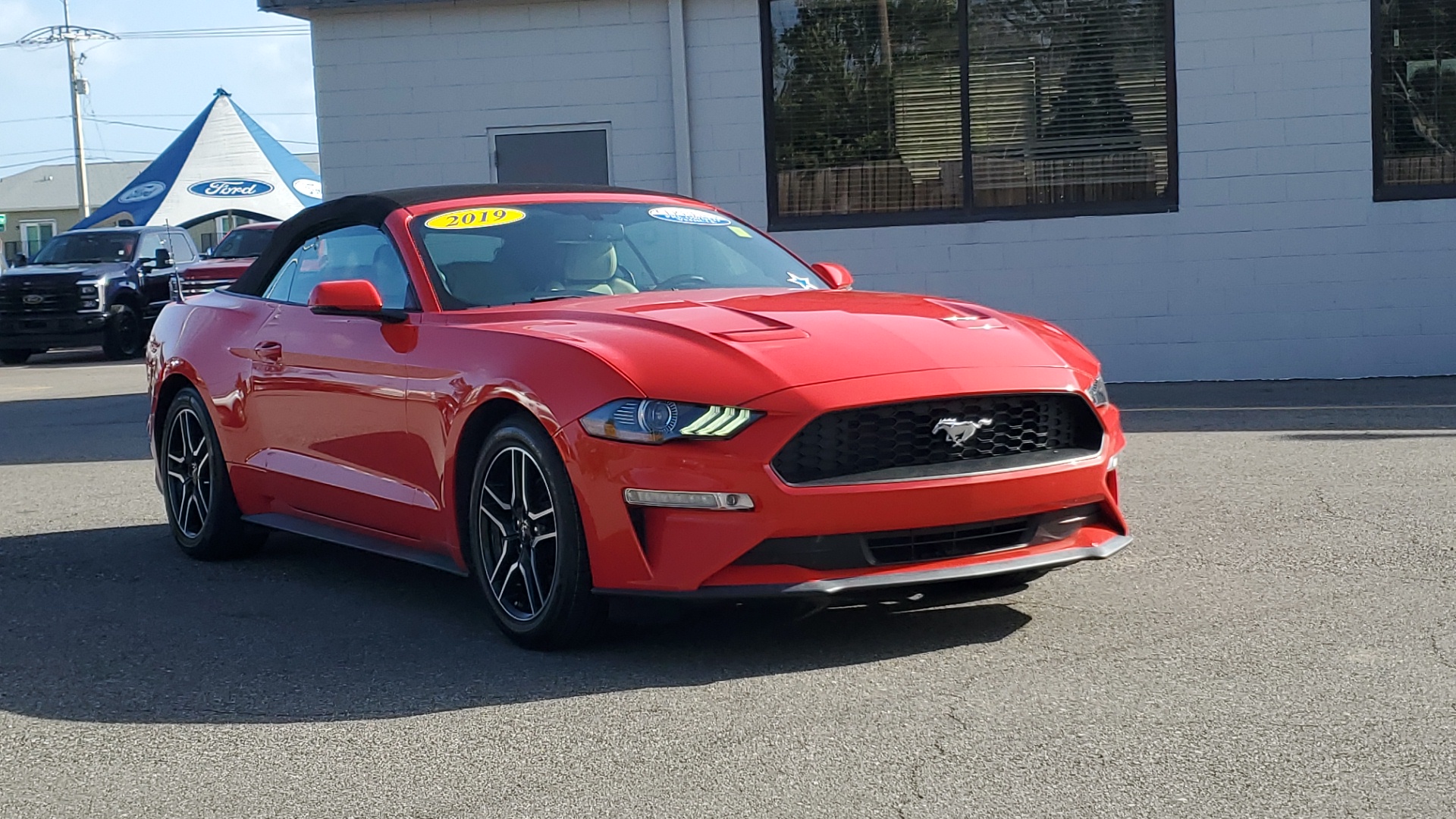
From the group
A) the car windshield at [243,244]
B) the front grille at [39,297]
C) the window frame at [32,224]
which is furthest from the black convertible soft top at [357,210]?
the window frame at [32,224]

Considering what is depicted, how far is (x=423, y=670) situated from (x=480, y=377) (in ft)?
2.99

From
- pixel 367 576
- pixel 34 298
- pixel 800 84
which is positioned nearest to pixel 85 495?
pixel 367 576

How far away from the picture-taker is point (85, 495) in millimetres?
9312

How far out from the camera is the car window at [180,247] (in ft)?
81.7

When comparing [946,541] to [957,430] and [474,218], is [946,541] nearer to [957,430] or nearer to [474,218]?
[957,430]

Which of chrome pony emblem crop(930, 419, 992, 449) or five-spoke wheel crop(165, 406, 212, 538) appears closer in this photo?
chrome pony emblem crop(930, 419, 992, 449)

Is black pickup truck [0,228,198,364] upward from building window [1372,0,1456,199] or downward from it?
downward

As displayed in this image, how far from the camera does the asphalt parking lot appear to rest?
378 centimetres

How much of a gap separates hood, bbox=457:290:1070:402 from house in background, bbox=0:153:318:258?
71875 millimetres

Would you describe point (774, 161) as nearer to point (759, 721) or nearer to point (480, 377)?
point (480, 377)

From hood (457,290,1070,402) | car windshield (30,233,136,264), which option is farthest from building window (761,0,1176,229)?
car windshield (30,233,136,264)

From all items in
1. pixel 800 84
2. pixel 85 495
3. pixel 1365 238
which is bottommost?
pixel 85 495

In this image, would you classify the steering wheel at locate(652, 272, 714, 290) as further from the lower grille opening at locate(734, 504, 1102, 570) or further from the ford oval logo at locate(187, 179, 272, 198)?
the ford oval logo at locate(187, 179, 272, 198)

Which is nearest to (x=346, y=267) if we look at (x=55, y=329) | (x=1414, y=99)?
(x=1414, y=99)
